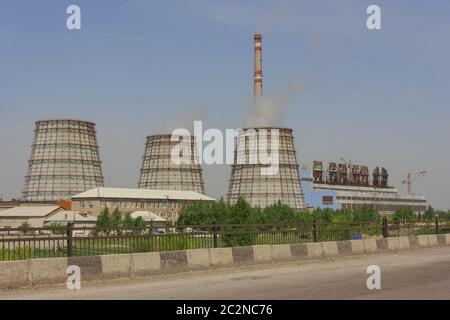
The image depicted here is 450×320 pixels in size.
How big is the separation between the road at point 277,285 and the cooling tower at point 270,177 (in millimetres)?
157195

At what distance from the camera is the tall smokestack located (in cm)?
14675

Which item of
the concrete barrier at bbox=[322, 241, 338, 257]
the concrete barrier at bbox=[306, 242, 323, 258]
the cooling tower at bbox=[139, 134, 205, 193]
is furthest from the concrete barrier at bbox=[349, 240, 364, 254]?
the cooling tower at bbox=[139, 134, 205, 193]

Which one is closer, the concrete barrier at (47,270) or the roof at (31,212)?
the concrete barrier at (47,270)

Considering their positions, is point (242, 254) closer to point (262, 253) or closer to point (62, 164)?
point (262, 253)

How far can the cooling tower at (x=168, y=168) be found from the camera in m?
191

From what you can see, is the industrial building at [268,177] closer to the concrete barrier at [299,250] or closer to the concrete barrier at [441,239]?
the concrete barrier at [441,239]

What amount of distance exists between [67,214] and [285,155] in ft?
256

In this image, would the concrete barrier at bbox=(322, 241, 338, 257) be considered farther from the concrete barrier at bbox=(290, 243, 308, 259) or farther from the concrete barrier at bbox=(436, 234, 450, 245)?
the concrete barrier at bbox=(436, 234, 450, 245)

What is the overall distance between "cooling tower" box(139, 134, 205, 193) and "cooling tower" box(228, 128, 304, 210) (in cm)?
1493

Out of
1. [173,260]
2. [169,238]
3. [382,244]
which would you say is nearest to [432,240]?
[382,244]

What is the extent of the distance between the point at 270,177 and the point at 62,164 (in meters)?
55.2

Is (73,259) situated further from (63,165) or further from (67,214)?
(63,165)

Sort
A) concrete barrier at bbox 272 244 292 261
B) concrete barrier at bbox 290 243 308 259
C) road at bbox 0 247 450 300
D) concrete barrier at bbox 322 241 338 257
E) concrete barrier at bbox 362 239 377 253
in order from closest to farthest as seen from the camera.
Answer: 1. road at bbox 0 247 450 300
2. concrete barrier at bbox 272 244 292 261
3. concrete barrier at bbox 290 243 308 259
4. concrete barrier at bbox 322 241 338 257
5. concrete barrier at bbox 362 239 377 253

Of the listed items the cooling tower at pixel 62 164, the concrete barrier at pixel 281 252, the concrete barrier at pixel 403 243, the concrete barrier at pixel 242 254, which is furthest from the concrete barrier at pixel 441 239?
the cooling tower at pixel 62 164
